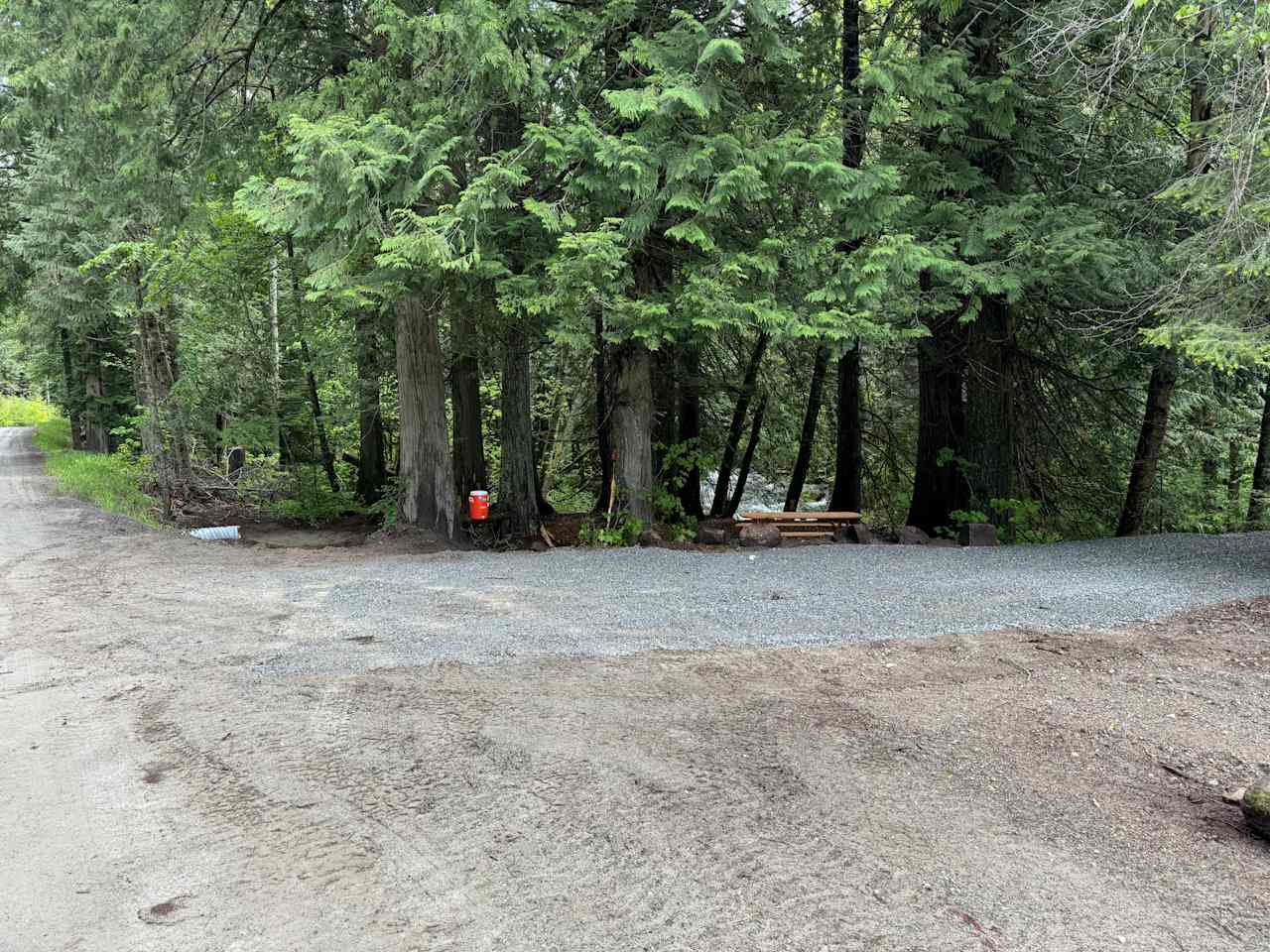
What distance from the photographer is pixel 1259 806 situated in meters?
3.39

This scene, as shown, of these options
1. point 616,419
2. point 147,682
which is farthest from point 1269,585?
point 147,682

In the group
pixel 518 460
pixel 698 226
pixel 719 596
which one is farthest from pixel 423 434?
pixel 719 596

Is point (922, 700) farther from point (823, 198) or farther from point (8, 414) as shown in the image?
point (8, 414)

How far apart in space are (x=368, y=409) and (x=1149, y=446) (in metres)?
11.8

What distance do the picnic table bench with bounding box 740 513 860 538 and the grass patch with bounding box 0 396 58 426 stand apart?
51018 millimetres

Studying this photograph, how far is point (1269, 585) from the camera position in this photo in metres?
7.27

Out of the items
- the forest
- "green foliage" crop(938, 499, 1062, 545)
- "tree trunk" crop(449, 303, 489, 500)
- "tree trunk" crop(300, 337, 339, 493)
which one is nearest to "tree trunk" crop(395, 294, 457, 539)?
the forest

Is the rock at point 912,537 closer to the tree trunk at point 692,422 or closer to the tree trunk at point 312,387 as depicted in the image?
the tree trunk at point 692,422

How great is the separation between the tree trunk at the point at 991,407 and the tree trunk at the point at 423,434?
23.3 feet

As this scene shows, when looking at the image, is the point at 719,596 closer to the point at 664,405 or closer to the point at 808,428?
the point at 664,405

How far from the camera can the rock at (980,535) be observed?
1077 centimetres

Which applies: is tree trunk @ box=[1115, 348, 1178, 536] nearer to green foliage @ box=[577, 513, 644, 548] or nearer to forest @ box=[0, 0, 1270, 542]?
forest @ box=[0, 0, 1270, 542]

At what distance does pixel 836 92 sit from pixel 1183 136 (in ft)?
16.9

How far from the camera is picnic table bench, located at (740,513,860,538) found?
11930 mm
